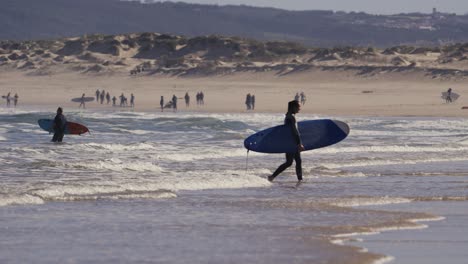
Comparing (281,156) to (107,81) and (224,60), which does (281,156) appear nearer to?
(107,81)

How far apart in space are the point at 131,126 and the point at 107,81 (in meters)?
35.6

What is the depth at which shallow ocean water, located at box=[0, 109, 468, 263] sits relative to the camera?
10.5 meters

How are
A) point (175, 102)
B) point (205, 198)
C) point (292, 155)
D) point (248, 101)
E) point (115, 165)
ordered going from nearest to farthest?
point (205, 198) < point (292, 155) < point (115, 165) < point (248, 101) < point (175, 102)

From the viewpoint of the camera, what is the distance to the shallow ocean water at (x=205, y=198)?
415 inches

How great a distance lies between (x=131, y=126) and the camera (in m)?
36.8

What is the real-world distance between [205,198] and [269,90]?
158 feet

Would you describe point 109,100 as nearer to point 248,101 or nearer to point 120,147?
point 248,101

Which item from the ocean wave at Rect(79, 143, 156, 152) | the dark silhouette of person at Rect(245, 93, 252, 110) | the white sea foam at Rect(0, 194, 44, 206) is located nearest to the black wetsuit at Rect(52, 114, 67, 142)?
the ocean wave at Rect(79, 143, 156, 152)

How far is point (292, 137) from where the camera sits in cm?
1750

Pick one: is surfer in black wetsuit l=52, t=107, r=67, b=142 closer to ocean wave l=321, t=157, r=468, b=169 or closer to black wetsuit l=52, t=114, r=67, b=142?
black wetsuit l=52, t=114, r=67, b=142

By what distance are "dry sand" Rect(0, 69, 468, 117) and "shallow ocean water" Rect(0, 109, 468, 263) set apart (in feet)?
74.6

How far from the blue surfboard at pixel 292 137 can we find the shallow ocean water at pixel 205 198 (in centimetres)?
42

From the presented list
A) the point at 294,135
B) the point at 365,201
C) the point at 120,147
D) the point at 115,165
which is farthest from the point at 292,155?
the point at 120,147

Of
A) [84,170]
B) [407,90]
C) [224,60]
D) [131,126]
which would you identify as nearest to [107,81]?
[224,60]
